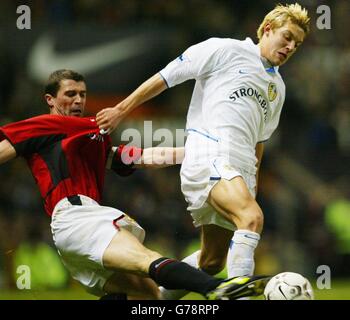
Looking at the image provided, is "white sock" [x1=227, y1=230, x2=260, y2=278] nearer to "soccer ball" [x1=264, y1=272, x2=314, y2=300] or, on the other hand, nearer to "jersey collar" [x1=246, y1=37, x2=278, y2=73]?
"soccer ball" [x1=264, y1=272, x2=314, y2=300]

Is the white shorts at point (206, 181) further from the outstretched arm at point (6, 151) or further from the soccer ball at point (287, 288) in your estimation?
the outstretched arm at point (6, 151)

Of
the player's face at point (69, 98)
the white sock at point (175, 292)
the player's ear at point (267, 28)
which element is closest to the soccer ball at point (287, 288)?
the white sock at point (175, 292)

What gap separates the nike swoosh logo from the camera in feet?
38.8

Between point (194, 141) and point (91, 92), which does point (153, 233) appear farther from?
point (194, 141)

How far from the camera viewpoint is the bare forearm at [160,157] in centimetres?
593

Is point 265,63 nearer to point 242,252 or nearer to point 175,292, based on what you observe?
point 242,252

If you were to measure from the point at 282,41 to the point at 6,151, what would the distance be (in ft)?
6.19

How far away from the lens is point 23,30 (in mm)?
12398

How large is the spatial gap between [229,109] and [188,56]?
0.45 metres

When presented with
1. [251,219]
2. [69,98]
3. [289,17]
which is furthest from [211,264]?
[289,17]

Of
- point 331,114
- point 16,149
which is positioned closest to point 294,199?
point 331,114

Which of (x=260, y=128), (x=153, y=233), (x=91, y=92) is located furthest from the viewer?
(x=91, y=92)

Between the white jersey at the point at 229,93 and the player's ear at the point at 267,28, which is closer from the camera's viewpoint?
the white jersey at the point at 229,93

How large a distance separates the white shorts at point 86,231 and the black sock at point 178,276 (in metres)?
0.39
